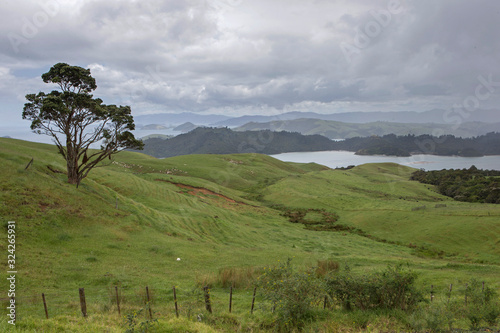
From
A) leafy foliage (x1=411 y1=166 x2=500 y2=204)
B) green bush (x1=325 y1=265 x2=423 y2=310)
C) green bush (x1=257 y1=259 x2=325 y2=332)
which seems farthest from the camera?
leafy foliage (x1=411 y1=166 x2=500 y2=204)

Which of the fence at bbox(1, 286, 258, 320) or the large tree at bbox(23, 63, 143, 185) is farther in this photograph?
the large tree at bbox(23, 63, 143, 185)

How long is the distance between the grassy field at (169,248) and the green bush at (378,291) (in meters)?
0.80

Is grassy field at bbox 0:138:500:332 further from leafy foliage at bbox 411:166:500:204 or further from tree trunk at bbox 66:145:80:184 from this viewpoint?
leafy foliage at bbox 411:166:500:204

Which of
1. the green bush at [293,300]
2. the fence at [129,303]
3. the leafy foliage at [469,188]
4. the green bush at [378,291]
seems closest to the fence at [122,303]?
the fence at [129,303]

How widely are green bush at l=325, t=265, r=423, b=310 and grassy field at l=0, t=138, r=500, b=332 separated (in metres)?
0.80

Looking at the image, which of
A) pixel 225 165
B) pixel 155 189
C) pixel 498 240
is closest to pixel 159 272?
pixel 155 189

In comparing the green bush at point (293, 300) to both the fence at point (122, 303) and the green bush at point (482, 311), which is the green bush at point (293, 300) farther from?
the green bush at point (482, 311)

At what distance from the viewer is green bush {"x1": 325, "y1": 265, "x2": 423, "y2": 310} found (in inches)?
477

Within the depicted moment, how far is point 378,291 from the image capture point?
39.9 ft

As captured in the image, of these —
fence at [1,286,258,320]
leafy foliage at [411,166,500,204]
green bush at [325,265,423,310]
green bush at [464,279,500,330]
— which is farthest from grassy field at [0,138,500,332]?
leafy foliage at [411,166,500,204]

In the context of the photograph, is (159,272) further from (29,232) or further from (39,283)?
(29,232)

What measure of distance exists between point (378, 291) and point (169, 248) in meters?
16.3

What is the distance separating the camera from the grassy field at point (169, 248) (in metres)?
11.9

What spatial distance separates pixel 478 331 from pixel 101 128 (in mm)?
32936
